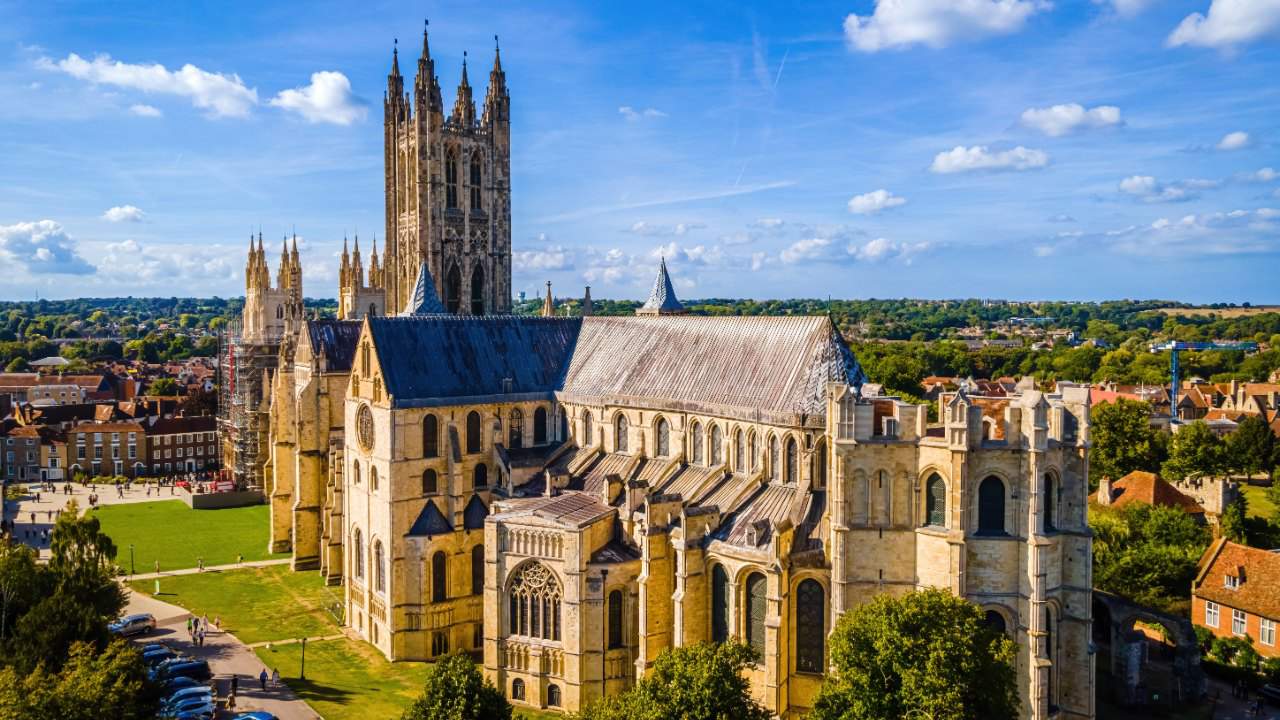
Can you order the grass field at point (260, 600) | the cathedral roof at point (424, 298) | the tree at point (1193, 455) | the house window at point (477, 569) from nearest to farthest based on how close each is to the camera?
the house window at point (477, 569), the grass field at point (260, 600), the cathedral roof at point (424, 298), the tree at point (1193, 455)

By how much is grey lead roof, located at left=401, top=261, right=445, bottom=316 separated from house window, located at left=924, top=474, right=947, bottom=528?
4218cm

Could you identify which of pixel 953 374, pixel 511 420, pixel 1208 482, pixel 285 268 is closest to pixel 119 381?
pixel 285 268

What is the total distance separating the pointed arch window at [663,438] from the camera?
50.3 metres

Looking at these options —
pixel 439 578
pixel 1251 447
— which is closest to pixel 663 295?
pixel 439 578

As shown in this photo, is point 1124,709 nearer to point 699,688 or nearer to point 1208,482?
point 699,688

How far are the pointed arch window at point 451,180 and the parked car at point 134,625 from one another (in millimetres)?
37688

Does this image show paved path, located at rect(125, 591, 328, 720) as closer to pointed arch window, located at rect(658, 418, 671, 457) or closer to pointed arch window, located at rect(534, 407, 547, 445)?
pointed arch window, located at rect(534, 407, 547, 445)

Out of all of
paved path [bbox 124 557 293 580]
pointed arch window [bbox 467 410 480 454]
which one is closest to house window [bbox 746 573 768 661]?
pointed arch window [bbox 467 410 480 454]

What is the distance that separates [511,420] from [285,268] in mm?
51236

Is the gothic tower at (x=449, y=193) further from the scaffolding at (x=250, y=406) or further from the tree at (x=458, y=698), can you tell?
the tree at (x=458, y=698)

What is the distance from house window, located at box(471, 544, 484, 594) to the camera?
51688 mm

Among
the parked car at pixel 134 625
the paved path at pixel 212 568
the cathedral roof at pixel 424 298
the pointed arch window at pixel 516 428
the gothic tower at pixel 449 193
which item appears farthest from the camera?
the gothic tower at pixel 449 193

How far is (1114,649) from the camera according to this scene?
44281 millimetres

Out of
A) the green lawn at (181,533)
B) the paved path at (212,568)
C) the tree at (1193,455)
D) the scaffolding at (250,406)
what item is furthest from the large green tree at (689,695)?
the tree at (1193,455)
